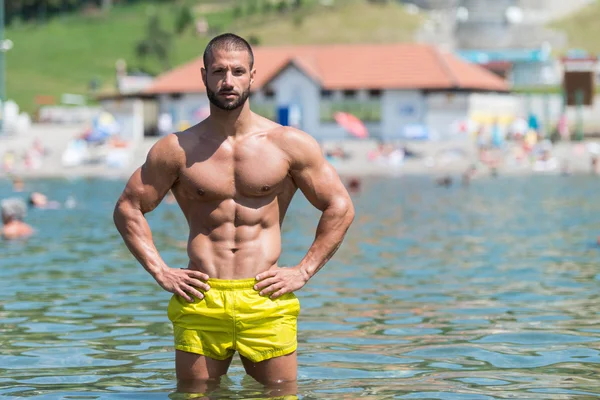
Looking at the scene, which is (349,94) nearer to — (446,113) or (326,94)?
(326,94)

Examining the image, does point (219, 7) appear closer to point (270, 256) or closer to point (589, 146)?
point (589, 146)

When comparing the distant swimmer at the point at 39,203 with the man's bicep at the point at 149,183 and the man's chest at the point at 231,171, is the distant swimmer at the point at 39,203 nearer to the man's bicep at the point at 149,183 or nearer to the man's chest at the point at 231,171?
the man's bicep at the point at 149,183

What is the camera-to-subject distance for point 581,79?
67.4 m

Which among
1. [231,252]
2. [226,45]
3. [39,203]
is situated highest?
[226,45]

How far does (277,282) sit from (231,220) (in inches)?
17.3

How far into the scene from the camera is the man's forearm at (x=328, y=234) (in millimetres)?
6531

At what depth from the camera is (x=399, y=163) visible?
164 feet

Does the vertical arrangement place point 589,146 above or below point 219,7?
below

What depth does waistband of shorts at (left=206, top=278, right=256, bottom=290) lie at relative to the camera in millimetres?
6359

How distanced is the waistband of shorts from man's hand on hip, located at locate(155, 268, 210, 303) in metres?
0.05

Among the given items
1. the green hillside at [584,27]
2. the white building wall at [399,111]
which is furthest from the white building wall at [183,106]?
the green hillside at [584,27]

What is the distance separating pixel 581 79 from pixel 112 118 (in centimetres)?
2757

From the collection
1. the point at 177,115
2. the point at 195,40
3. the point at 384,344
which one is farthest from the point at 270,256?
the point at 195,40

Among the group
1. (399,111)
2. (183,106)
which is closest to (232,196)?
(399,111)
